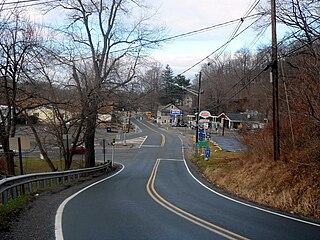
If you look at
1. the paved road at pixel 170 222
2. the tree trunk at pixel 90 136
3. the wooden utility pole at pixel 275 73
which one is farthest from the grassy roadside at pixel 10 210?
the tree trunk at pixel 90 136

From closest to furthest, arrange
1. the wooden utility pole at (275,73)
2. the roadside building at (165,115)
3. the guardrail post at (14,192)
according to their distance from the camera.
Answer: the guardrail post at (14,192), the wooden utility pole at (275,73), the roadside building at (165,115)

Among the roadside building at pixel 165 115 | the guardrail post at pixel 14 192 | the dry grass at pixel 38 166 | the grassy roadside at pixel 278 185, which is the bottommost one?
the dry grass at pixel 38 166

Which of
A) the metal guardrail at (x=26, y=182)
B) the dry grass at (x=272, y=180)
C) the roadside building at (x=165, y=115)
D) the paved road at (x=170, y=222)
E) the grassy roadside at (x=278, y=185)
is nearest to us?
the paved road at (x=170, y=222)

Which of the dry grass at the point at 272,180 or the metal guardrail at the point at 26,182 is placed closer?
the metal guardrail at the point at 26,182

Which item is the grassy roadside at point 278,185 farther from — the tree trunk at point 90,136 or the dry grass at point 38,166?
the dry grass at point 38,166

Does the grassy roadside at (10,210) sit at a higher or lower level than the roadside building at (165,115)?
lower

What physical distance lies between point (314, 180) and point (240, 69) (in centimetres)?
8327

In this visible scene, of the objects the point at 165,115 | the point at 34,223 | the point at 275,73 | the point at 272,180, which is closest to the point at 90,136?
the point at 275,73

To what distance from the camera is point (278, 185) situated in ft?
47.3

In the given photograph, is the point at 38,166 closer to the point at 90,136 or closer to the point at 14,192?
the point at 90,136

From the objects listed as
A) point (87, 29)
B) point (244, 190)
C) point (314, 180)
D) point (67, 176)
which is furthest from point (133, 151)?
point (314, 180)

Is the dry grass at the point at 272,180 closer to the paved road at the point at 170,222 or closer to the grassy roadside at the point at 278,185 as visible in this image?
the grassy roadside at the point at 278,185

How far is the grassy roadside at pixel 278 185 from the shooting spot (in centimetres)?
1206

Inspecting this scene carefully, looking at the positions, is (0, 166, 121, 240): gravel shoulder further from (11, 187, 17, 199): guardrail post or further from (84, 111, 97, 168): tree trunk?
(84, 111, 97, 168): tree trunk
